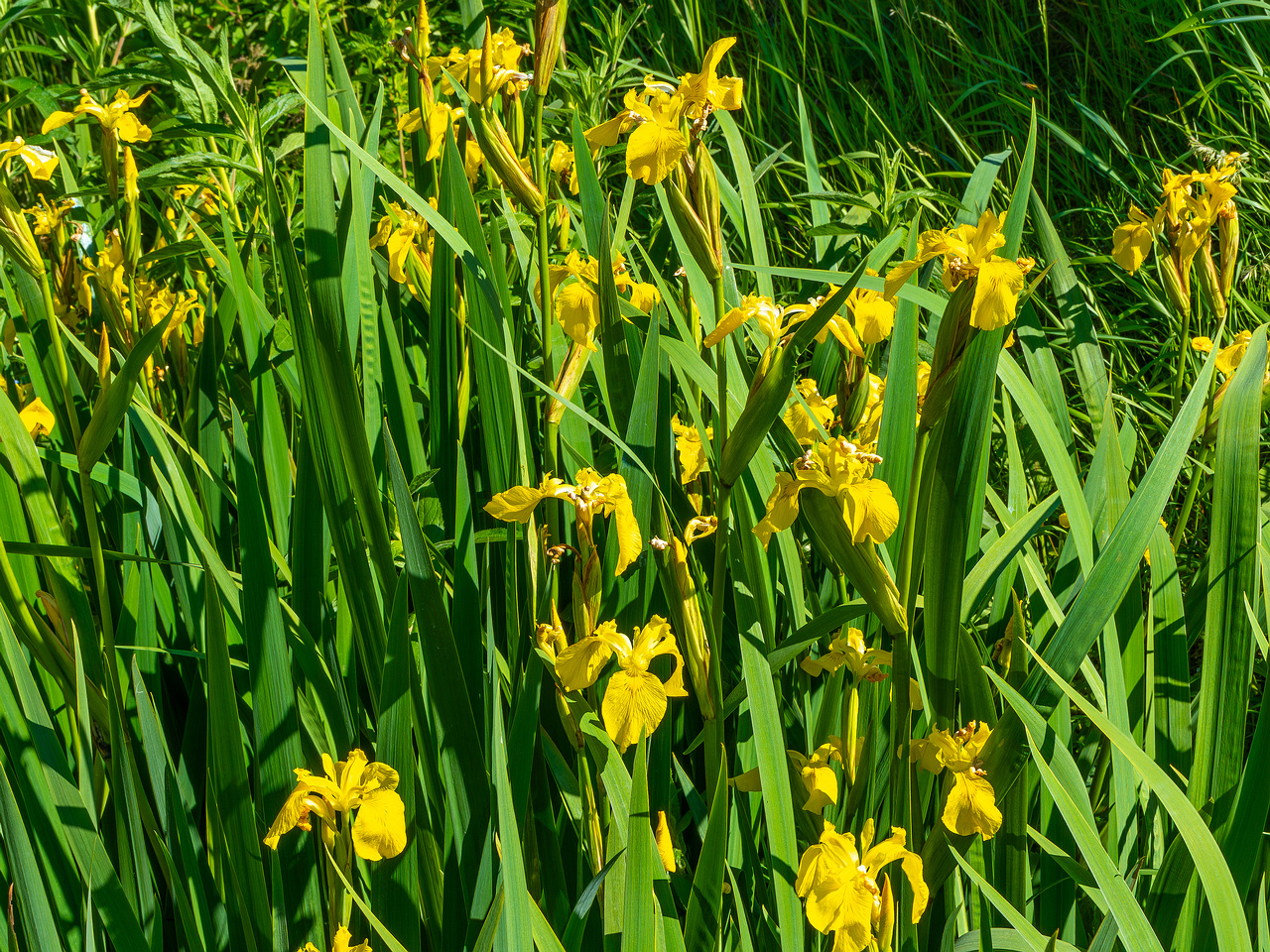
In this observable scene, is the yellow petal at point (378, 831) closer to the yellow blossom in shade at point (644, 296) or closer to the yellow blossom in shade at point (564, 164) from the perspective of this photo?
the yellow blossom in shade at point (644, 296)

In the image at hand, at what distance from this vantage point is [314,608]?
91 cm

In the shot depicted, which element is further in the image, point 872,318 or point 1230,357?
point 1230,357

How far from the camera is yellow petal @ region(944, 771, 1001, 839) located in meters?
0.62

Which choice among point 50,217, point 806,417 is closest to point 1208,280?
point 806,417

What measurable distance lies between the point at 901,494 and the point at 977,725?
198 mm

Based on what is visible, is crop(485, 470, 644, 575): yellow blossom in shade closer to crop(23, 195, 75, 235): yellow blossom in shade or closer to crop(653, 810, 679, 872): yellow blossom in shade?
crop(653, 810, 679, 872): yellow blossom in shade

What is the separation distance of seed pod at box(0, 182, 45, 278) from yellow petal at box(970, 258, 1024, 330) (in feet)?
2.84

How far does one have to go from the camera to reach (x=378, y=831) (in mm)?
596

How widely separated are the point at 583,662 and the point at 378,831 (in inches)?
6.7

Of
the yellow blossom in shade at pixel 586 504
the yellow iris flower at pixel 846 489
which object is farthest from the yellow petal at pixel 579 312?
the yellow iris flower at pixel 846 489

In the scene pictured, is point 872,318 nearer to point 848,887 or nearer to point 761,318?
point 761,318

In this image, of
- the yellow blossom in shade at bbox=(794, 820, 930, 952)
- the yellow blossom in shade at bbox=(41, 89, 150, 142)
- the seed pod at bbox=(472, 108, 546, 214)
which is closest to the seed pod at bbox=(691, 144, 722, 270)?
the seed pod at bbox=(472, 108, 546, 214)

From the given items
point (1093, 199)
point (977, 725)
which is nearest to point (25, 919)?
point (977, 725)

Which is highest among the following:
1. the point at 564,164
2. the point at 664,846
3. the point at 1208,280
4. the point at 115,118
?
the point at 115,118
